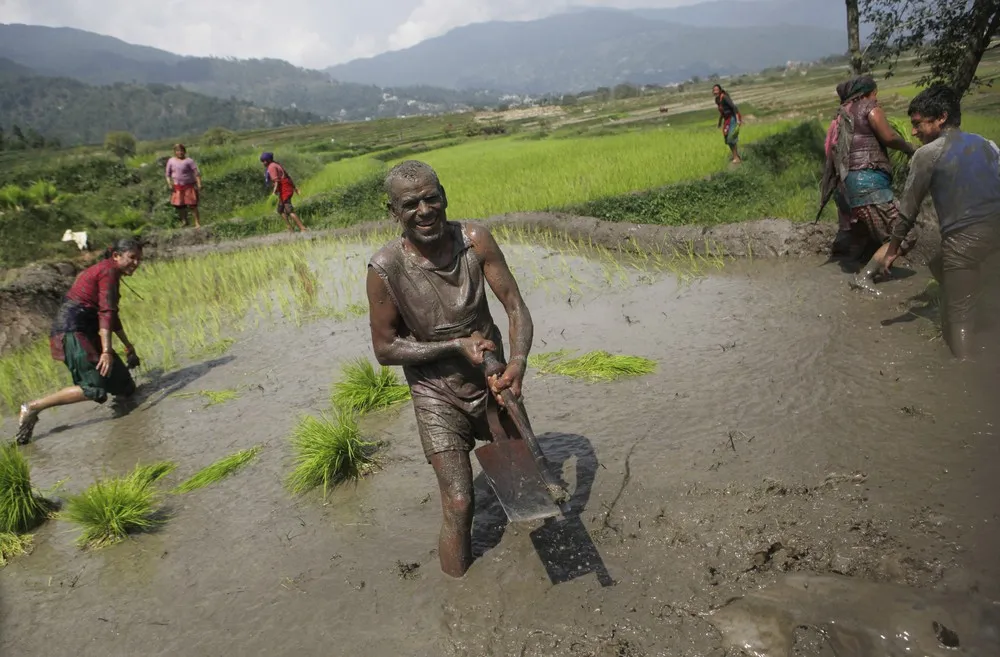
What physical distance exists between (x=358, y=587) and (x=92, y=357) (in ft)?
12.2

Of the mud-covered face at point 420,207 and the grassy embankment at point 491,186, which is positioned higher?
the mud-covered face at point 420,207

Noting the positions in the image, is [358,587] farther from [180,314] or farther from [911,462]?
[180,314]

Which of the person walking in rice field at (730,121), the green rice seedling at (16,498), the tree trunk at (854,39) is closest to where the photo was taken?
the green rice seedling at (16,498)

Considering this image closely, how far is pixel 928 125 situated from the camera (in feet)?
11.8

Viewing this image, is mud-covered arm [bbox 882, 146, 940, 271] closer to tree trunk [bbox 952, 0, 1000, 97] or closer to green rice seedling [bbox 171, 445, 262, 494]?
tree trunk [bbox 952, 0, 1000, 97]

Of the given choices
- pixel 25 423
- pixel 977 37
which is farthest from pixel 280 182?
pixel 977 37

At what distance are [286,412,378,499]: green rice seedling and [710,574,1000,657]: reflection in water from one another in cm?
217

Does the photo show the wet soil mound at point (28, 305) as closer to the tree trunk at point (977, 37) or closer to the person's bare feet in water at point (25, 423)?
the person's bare feet in water at point (25, 423)

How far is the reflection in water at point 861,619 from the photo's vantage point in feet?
6.22

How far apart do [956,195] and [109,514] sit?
15.9ft

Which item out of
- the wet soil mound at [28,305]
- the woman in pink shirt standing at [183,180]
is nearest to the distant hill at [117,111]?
the woman in pink shirt standing at [183,180]

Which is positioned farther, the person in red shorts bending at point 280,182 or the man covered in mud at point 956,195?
the person in red shorts bending at point 280,182

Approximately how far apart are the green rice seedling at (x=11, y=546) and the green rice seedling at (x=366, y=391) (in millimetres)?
1890

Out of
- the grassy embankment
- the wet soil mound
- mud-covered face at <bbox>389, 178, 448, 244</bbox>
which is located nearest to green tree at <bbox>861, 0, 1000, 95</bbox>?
the grassy embankment
